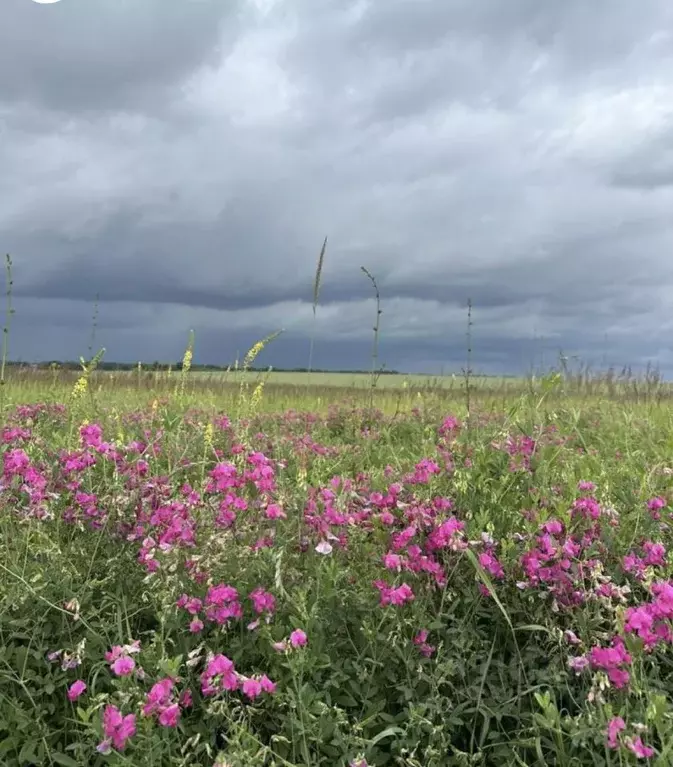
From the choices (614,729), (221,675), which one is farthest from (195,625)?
(614,729)

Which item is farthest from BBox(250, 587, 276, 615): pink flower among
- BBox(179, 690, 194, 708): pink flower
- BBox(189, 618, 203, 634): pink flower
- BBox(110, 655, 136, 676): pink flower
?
BBox(110, 655, 136, 676): pink flower

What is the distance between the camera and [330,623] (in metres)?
2.31

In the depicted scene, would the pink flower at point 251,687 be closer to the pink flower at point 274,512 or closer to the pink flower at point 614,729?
the pink flower at point 274,512

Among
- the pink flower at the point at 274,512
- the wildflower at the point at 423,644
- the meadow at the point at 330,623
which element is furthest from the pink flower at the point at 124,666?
the wildflower at the point at 423,644

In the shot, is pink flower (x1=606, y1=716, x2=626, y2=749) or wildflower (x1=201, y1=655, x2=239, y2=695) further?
wildflower (x1=201, y1=655, x2=239, y2=695)

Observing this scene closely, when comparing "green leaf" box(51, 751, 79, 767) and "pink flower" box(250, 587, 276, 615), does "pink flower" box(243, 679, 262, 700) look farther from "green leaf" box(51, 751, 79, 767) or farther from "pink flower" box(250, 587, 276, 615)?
"green leaf" box(51, 751, 79, 767)

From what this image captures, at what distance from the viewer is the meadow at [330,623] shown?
1.89 meters

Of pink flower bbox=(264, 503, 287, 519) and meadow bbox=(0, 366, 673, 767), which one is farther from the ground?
pink flower bbox=(264, 503, 287, 519)

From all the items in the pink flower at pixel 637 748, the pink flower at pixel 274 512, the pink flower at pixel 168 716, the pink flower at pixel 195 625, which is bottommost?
the pink flower at pixel 168 716

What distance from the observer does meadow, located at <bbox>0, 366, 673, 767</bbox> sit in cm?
189

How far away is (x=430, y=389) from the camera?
39.9 feet

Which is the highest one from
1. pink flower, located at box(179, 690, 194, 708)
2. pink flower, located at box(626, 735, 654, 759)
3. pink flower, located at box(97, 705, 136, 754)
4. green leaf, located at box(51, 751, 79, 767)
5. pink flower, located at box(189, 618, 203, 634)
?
pink flower, located at box(189, 618, 203, 634)

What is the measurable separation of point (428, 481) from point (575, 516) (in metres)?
0.61

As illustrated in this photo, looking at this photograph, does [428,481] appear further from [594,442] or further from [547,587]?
[594,442]
